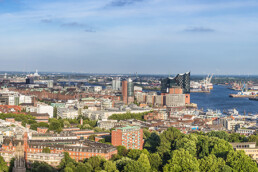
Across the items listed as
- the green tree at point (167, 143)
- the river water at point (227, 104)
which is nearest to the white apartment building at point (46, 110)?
the green tree at point (167, 143)

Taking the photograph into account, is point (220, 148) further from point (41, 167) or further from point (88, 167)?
point (41, 167)

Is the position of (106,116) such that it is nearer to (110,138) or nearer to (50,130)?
(50,130)

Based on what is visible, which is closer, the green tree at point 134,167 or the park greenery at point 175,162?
the green tree at point 134,167

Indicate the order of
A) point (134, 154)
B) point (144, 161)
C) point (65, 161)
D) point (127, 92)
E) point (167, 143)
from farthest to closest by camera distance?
point (127, 92) < point (167, 143) < point (134, 154) < point (65, 161) < point (144, 161)

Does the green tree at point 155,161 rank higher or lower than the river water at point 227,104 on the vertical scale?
higher

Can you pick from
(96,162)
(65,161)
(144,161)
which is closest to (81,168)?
(96,162)

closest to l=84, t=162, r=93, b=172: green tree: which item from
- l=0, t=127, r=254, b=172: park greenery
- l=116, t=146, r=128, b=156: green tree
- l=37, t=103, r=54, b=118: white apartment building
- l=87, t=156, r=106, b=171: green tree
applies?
l=0, t=127, r=254, b=172: park greenery

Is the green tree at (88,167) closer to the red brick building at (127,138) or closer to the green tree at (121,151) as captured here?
the green tree at (121,151)
